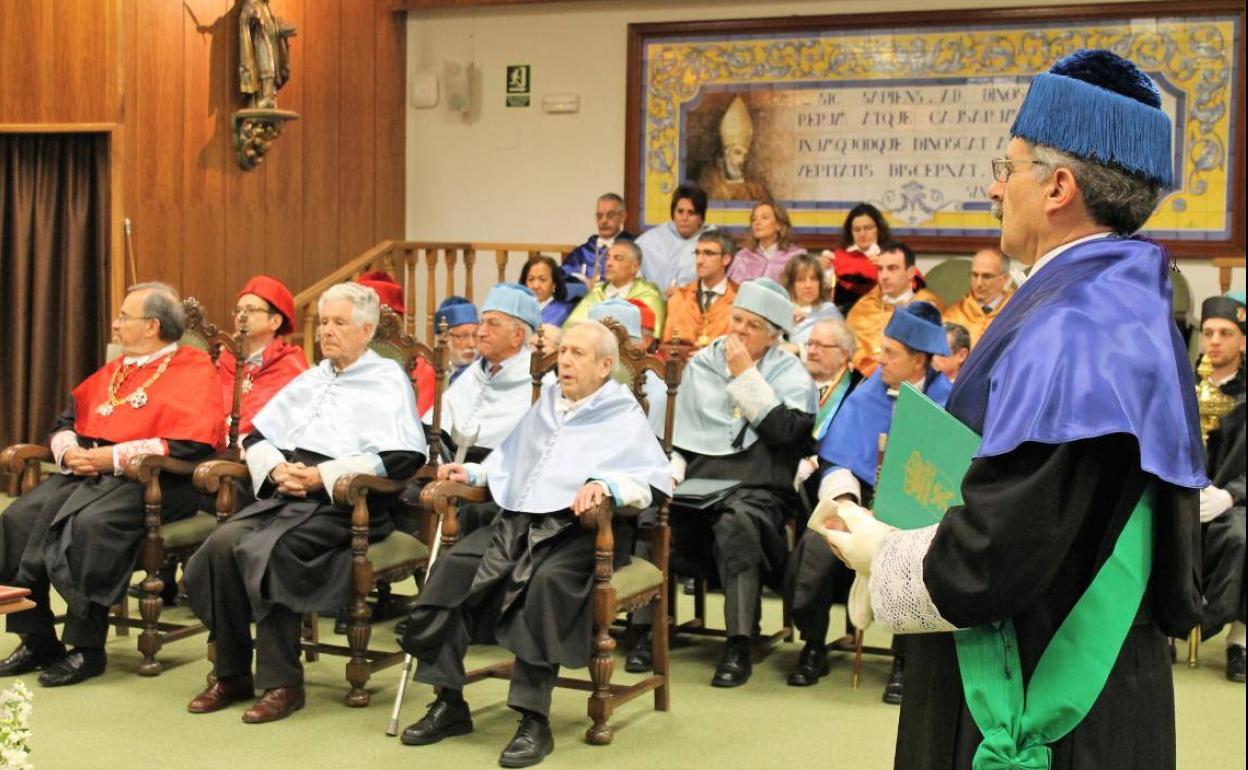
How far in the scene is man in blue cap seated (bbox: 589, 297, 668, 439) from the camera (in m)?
5.40

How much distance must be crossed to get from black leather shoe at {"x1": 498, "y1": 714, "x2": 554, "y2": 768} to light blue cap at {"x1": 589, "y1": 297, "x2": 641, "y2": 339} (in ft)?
6.21

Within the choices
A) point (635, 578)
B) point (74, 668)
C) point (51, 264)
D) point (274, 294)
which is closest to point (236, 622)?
point (74, 668)

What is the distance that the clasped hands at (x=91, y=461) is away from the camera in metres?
4.95

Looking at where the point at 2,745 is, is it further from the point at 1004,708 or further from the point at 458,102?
the point at 458,102

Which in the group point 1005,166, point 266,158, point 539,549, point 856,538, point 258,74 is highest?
point 258,74

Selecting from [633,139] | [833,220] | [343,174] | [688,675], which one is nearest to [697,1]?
[633,139]

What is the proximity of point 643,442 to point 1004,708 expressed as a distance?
274 centimetres

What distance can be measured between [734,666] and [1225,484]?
1.88 meters

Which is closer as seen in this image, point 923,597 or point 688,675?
point 923,597

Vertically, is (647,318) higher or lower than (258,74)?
lower

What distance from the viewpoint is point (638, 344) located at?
5.76 m

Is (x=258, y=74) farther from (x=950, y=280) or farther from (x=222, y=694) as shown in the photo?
(x=222, y=694)

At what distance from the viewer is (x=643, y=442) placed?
14.9 feet

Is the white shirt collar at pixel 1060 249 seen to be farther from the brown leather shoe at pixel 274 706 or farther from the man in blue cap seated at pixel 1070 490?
the brown leather shoe at pixel 274 706
